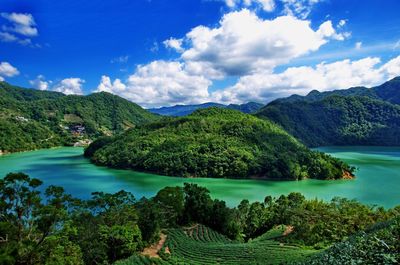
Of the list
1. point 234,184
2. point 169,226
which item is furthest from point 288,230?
point 234,184

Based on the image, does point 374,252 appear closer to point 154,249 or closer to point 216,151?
point 154,249

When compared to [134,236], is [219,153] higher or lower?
higher

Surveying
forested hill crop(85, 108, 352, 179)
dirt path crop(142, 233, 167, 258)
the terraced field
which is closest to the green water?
forested hill crop(85, 108, 352, 179)

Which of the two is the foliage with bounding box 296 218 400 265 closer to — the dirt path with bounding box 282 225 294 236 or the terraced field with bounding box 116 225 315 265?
the terraced field with bounding box 116 225 315 265

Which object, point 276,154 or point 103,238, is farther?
point 276,154

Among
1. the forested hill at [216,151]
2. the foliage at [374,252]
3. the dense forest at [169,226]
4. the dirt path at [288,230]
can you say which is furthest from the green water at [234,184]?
the foliage at [374,252]

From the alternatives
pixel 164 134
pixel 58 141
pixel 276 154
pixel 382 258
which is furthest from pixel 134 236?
pixel 58 141

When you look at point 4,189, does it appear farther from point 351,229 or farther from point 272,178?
point 272,178
